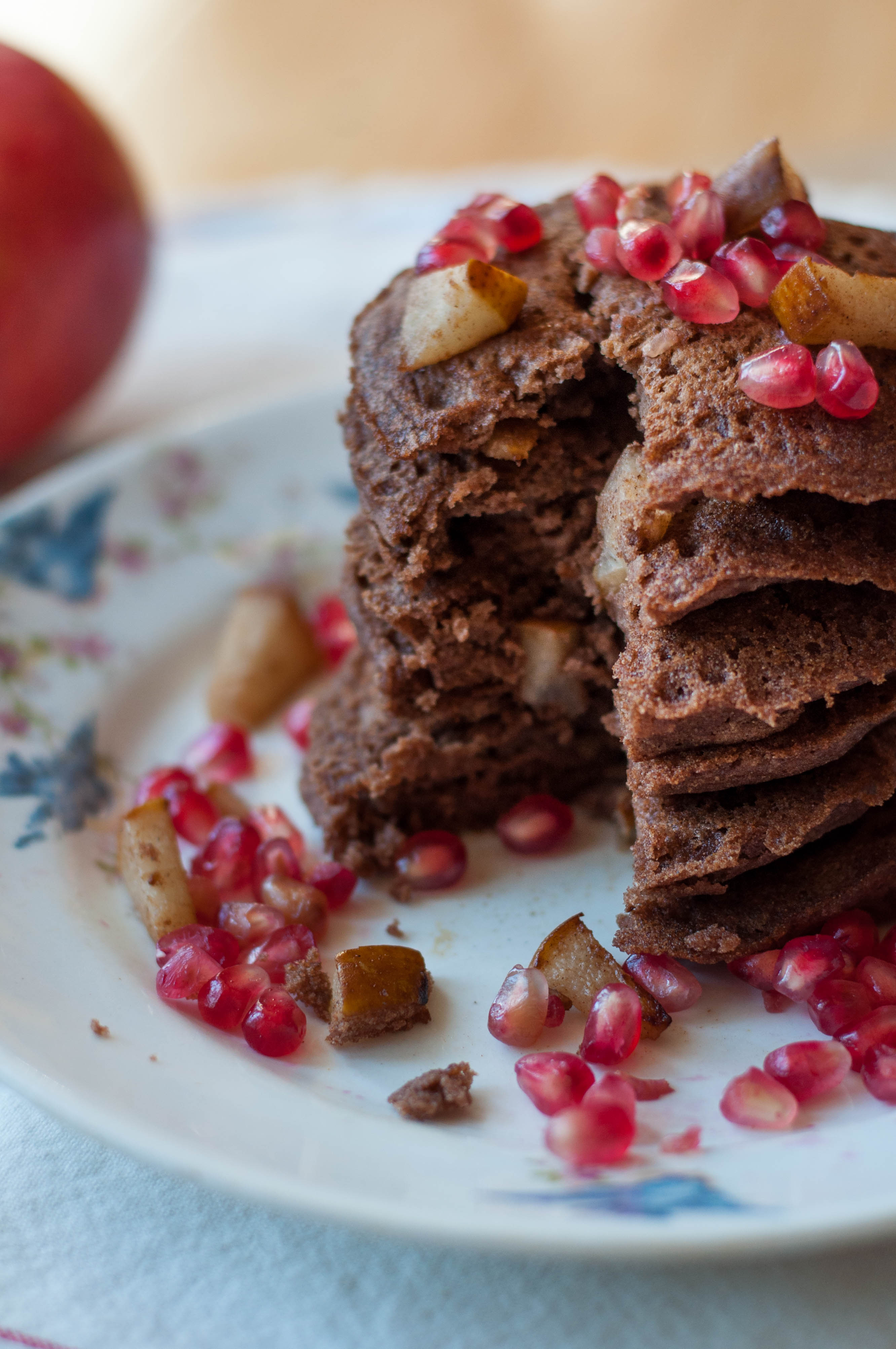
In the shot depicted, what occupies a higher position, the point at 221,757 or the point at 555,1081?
the point at 221,757

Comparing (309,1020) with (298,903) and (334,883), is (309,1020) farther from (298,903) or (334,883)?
(334,883)

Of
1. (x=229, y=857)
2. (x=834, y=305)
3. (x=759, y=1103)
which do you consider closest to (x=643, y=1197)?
(x=759, y=1103)

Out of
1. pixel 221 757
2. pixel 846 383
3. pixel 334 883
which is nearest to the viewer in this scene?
pixel 846 383

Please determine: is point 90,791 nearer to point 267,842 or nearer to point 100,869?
point 100,869

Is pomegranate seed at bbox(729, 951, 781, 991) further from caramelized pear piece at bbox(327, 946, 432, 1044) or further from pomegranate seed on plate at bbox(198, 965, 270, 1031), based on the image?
pomegranate seed on plate at bbox(198, 965, 270, 1031)

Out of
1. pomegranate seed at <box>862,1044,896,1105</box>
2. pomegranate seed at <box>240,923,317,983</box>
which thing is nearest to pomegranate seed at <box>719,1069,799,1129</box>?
pomegranate seed at <box>862,1044,896,1105</box>
